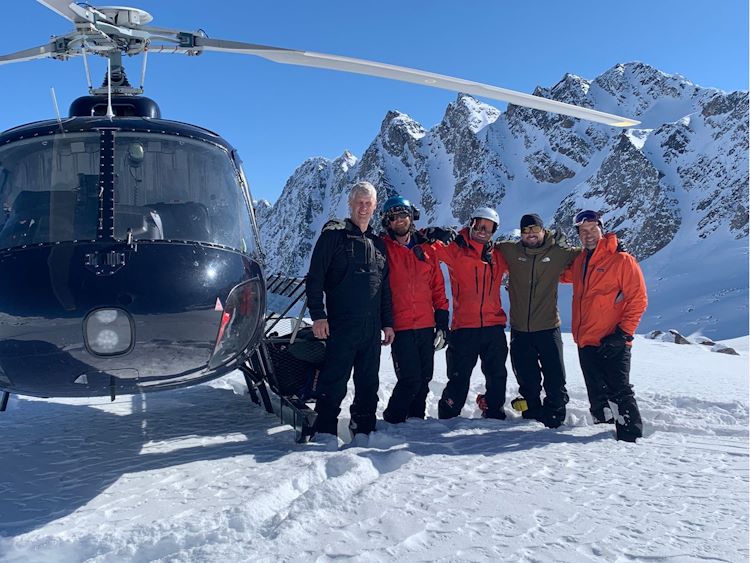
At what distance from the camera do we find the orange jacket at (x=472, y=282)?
4484mm

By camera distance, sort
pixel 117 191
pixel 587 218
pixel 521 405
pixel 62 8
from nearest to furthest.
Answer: pixel 117 191 → pixel 62 8 → pixel 587 218 → pixel 521 405

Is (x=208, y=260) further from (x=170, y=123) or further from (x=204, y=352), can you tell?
(x=170, y=123)

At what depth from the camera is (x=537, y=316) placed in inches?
177

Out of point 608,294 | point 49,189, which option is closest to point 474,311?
point 608,294

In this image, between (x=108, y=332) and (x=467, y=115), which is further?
(x=467, y=115)

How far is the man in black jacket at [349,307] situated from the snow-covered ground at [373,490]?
0.32 meters

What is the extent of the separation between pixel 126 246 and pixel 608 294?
3336 millimetres

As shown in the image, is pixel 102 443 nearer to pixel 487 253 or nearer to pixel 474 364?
pixel 474 364

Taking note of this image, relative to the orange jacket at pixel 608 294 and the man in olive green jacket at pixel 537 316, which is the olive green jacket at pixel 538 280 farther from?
the orange jacket at pixel 608 294

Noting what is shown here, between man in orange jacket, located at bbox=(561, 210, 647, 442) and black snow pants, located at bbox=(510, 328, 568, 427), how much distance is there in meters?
0.21

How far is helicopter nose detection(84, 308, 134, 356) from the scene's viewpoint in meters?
2.65

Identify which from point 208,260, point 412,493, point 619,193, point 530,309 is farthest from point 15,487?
point 619,193

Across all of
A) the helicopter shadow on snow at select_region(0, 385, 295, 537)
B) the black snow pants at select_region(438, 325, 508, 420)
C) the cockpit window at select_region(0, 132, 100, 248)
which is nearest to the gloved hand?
the black snow pants at select_region(438, 325, 508, 420)

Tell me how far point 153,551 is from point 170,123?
245 centimetres
